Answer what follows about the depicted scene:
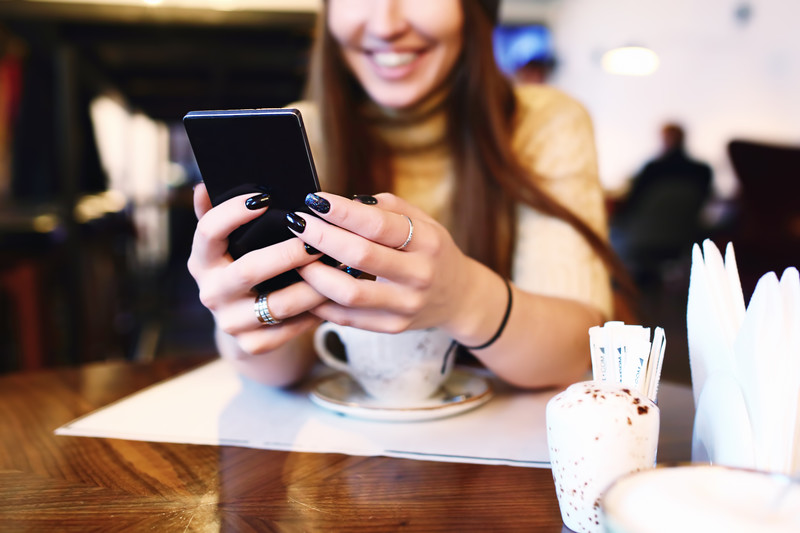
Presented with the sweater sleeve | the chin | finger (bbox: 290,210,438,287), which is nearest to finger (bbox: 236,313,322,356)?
finger (bbox: 290,210,438,287)

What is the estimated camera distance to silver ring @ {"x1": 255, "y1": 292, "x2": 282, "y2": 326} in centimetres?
55

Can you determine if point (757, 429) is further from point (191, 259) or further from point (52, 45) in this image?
point (52, 45)

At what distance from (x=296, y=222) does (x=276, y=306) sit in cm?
9

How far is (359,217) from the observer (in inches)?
18.7

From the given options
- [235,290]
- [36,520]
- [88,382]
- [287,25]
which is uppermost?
[287,25]

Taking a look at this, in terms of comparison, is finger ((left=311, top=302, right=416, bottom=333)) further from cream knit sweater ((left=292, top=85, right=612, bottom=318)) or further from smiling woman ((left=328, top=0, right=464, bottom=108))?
smiling woman ((left=328, top=0, right=464, bottom=108))

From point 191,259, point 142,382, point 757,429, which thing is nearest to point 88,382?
point 142,382

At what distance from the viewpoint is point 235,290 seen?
546mm

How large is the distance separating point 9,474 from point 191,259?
8.8 inches

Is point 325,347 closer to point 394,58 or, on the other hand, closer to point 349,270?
point 349,270

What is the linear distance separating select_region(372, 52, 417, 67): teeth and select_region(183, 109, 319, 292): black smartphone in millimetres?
571

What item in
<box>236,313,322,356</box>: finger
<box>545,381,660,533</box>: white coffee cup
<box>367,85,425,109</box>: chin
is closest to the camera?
<box>545,381,660,533</box>: white coffee cup

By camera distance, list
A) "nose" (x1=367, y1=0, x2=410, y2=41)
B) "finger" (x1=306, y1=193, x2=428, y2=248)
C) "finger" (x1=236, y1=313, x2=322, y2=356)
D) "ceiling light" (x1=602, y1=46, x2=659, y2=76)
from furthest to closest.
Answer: "ceiling light" (x1=602, y1=46, x2=659, y2=76) < "nose" (x1=367, y1=0, x2=410, y2=41) < "finger" (x1=236, y1=313, x2=322, y2=356) < "finger" (x1=306, y1=193, x2=428, y2=248)

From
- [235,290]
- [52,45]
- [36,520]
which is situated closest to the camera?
[36,520]
